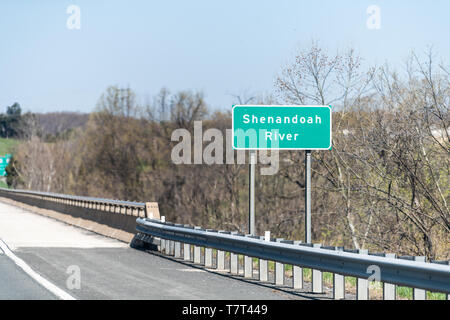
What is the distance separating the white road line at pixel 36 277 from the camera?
10116 mm

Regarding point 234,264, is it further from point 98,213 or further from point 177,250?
point 98,213

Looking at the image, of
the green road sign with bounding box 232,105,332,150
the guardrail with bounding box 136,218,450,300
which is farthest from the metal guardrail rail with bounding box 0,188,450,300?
the green road sign with bounding box 232,105,332,150

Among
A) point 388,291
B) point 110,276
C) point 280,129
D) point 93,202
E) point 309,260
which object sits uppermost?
point 280,129

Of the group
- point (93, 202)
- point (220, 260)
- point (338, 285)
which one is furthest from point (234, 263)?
point (93, 202)

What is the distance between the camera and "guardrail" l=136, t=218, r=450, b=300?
862 centimetres

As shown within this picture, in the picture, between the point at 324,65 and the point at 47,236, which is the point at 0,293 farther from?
the point at 324,65

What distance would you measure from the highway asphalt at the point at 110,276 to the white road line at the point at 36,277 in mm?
47

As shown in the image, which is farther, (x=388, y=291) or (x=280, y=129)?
(x=280, y=129)

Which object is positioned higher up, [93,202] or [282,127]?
[282,127]

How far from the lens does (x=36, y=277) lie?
12133mm

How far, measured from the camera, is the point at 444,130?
67.3 feet

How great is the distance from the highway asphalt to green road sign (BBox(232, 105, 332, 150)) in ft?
10.9

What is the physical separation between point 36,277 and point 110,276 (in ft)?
4.18

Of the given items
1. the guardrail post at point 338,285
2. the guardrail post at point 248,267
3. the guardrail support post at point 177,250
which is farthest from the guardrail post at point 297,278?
the guardrail support post at point 177,250
